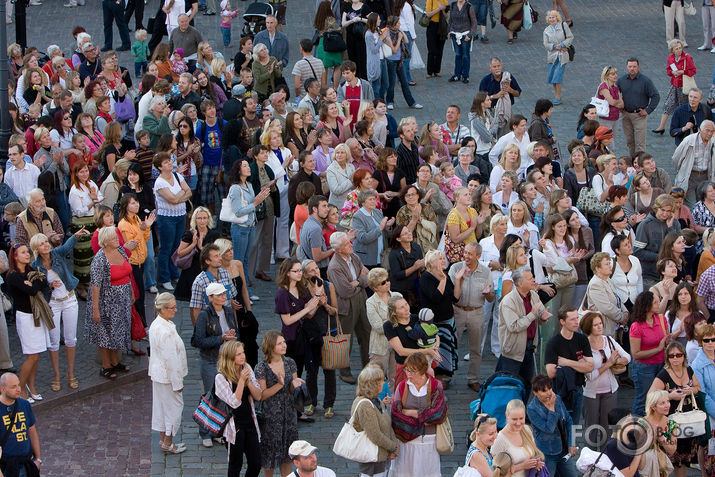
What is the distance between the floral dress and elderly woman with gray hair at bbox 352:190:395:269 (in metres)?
3.24

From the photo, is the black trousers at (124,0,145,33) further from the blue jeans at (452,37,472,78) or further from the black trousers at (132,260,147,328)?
the black trousers at (132,260,147,328)

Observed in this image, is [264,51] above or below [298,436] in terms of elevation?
above

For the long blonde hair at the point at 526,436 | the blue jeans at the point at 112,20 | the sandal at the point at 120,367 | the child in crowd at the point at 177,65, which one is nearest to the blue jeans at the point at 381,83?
the child in crowd at the point at 177,65

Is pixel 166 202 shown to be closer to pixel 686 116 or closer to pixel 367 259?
pixel 367 259

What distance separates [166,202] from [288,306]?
3463 millimetres

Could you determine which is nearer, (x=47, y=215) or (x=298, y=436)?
(x=298, y=436)

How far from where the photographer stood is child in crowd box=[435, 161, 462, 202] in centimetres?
1526

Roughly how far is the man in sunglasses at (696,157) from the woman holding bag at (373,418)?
809 centimetres

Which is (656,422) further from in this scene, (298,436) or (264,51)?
(264,51)

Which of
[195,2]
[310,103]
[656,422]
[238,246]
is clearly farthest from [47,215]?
[195,2]

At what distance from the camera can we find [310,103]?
58.9 ft

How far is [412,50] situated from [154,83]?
242 inches

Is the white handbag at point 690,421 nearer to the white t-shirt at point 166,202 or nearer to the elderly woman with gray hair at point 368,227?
the elderly woman with gray hair at point 368,227

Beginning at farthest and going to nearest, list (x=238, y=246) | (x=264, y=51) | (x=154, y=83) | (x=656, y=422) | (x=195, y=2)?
(x=195, y=2)
(x=264, y=51)
(x=154, y=83)
(x=238, y=246)
(x=656, y=422)
